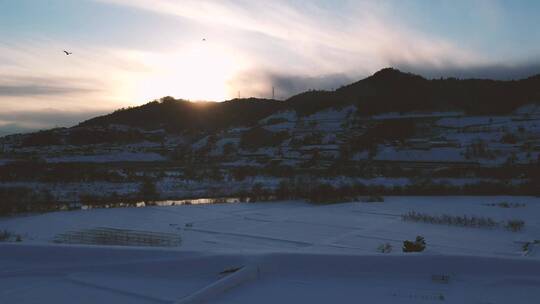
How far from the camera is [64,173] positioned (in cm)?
2770

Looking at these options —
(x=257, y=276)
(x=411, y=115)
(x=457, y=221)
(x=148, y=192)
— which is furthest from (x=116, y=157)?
(x=257, y=276)

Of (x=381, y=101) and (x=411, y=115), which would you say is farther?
(x=381, y=101)

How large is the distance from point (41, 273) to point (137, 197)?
15543mm

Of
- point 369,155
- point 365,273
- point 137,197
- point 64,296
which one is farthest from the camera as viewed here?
point 369,155

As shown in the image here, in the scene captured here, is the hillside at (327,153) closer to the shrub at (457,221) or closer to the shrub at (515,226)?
the shrub at (457,221)

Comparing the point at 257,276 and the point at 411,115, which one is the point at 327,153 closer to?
the point at 411,115

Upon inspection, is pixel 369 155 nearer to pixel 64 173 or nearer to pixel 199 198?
pixel 199 198

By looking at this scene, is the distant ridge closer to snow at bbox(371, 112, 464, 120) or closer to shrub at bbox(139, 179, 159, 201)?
snow at bbox(371, 112, 464, 120)

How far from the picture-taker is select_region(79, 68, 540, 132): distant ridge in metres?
56.3

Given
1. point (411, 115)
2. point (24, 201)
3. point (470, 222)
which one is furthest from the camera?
point (411, 115)

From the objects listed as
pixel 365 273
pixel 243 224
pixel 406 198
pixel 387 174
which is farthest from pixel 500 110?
pixel 365 273

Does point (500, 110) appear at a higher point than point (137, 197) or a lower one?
higher

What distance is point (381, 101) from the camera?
61125 millimetres

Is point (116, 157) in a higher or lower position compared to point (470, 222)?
higher
